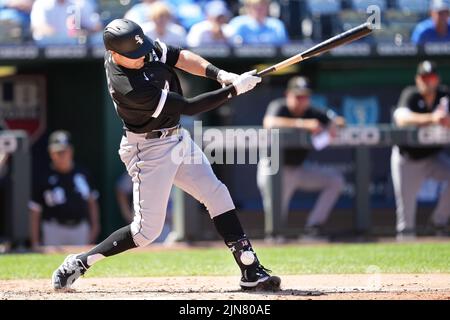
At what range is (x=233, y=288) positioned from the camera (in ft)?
18.6

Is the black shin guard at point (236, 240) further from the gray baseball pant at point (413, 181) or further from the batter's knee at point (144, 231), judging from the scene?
the gray baseball pant at point (413, 181)

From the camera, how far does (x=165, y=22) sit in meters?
9.89

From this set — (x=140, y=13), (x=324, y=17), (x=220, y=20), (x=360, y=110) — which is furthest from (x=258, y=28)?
(x=360, y=110)

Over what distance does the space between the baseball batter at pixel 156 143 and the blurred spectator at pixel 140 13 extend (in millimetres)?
4630

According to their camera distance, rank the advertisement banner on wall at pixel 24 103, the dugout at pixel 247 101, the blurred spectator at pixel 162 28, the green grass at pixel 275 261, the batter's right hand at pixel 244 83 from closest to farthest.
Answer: the batter's right hand at pixel 244 83
the green grass at pixel 275 261
the blurred spectator at pixel 162 28
the dugout at pixel 247 101
the advertisement banner on wall at pixel 24 103

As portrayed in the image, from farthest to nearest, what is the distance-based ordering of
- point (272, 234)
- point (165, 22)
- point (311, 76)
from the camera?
1. point (311, 76)
2. point (165, 22)
3. point (272, 234)

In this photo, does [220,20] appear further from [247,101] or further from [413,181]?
[413,181]

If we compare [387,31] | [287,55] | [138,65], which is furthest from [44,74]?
[138,65]

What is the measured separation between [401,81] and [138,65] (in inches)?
240

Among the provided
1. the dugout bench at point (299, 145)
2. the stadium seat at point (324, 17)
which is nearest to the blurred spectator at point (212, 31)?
the stadium seat at point (324, 17)

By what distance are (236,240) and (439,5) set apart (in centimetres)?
590

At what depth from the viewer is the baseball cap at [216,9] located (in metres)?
10.2

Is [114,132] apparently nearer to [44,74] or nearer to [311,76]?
[44,74]
